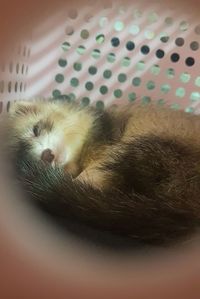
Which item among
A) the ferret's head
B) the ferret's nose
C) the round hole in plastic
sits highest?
the round hole in plastic

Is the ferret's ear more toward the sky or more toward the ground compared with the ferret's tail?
more toward the sky

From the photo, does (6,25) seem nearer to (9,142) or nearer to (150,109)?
(9,142)

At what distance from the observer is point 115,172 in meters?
0.68

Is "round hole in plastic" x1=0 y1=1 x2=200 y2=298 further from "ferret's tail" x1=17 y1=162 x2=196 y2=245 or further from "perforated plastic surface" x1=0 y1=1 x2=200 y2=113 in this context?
"ferret's tail" x1=17 y1=162 x2=196 y2=245

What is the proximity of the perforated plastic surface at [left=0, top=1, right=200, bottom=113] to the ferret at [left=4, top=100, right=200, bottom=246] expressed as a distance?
0.05m

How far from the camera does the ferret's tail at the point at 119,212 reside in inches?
26.0

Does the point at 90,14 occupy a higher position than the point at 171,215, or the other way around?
the point at 90,14

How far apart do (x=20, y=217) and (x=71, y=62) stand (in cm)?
30

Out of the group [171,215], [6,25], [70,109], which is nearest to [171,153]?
[171,215]

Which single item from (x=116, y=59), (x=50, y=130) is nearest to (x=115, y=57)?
(x=116, y=59)

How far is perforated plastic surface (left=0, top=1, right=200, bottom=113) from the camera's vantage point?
0.78m

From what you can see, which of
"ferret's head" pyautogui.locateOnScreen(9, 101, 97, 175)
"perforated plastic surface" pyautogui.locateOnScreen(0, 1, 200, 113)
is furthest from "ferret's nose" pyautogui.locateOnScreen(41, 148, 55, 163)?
"perforated plastic surface" pyautogui.locateOnScreen(0, 1, 200, 113)

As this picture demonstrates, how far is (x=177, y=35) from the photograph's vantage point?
2.76ft

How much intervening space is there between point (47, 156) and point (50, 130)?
6cm
